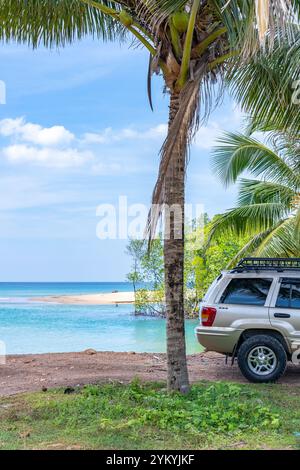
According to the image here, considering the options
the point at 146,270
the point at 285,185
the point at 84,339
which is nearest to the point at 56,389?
the point at 285,185

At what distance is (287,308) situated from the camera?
33.7 feet

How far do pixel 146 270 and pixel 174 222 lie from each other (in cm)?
3065

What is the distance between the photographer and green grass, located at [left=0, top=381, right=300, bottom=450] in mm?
6352

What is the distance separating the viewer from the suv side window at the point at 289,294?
10312 mm

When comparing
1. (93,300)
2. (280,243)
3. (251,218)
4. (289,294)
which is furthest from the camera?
(93,300)

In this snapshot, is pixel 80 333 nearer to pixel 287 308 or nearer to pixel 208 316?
pixel 208 316

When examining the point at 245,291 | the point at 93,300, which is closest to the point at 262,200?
the point at 245,291

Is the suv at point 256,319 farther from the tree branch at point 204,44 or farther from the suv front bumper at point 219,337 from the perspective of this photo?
the tree branch at point 204,44

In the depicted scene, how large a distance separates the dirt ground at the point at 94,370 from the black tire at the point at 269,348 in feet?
1.39

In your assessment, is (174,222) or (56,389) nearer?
(174,222)

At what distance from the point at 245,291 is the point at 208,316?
0.81m

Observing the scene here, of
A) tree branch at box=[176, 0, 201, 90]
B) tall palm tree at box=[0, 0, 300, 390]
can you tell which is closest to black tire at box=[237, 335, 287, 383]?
tall palm tree at box=[0, 0, 300, 390]
